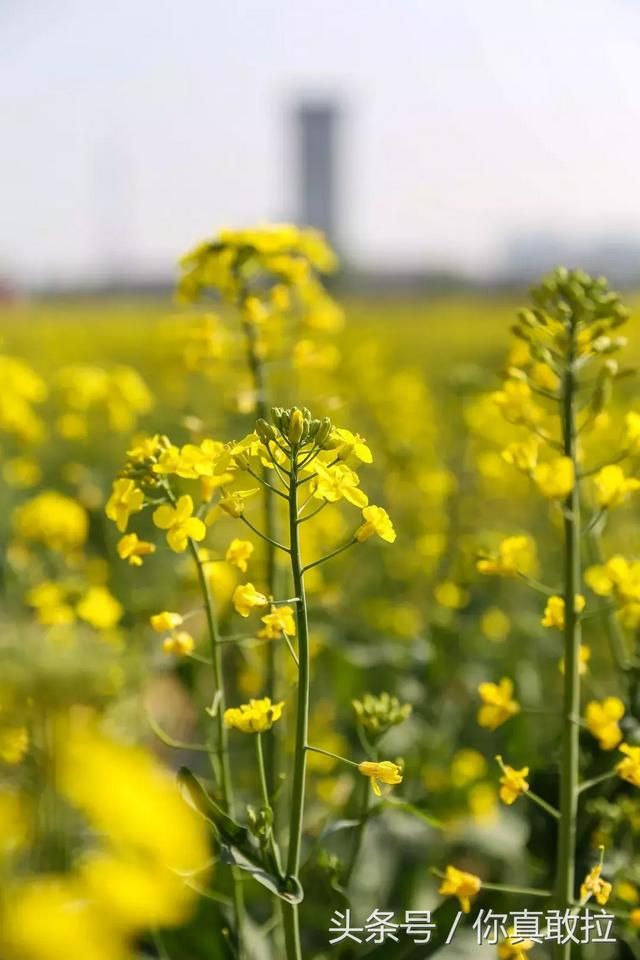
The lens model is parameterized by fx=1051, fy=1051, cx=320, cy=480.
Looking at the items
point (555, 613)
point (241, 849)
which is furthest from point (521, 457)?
point (241, 849)

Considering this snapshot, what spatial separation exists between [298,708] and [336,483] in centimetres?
30

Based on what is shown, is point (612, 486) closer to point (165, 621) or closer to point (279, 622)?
point (279, 622)

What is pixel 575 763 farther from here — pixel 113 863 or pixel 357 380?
pixel 357 380

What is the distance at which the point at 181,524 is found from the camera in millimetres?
1502

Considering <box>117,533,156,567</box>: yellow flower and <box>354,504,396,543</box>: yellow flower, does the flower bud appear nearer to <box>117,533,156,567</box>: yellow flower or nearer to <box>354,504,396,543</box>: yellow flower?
<box>354,504,396,543</box>: yellow flower

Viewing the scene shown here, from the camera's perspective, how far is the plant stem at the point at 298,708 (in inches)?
52.1

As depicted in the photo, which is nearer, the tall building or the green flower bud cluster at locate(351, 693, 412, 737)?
the green flower bud cluster at locate(351, 693, 412, 737)

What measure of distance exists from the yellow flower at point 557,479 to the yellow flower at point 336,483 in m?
0.40

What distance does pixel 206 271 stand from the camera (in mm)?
2197

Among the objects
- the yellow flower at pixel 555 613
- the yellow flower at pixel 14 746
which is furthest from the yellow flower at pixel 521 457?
the yellow flower at pixel 14 746

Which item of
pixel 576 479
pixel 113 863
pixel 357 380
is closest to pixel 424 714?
pixel 576 479

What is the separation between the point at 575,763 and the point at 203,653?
120 centimetres

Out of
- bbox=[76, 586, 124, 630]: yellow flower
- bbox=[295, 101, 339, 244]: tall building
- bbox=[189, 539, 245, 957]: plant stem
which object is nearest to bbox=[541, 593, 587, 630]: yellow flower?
bbox=[189, 539, 245, 957]: plant stem

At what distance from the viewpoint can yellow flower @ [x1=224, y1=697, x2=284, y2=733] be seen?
1.49m
